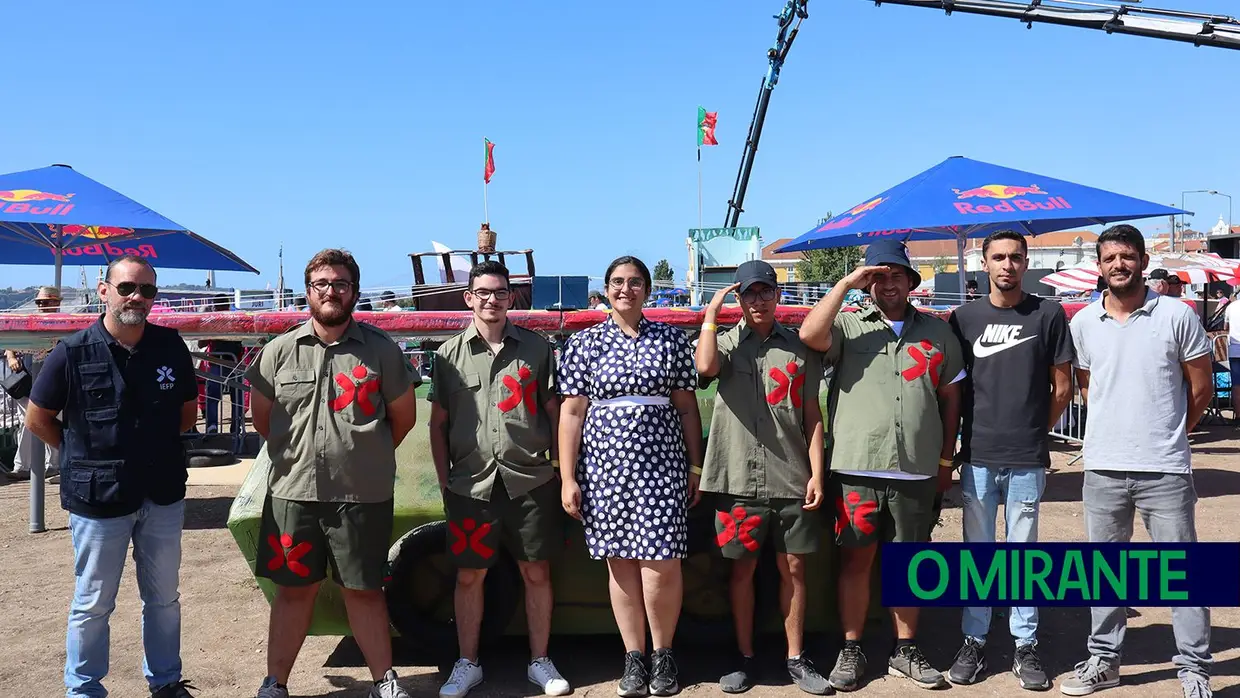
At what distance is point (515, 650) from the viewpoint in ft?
14.4

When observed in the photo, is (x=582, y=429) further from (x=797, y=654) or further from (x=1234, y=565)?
(x=1234, y=565)

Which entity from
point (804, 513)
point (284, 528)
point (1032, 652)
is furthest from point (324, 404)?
point (1032, 652)

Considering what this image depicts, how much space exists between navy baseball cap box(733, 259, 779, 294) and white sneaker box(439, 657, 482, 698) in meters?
2.01

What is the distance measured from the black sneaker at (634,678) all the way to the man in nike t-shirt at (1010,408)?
140 centimetres

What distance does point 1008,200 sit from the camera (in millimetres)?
9117

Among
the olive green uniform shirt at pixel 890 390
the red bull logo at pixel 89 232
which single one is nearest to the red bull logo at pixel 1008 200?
the olive green uniform shirt at pixel 890 390

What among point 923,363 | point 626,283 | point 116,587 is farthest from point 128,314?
point 923,363

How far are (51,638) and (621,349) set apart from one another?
366 centimetres

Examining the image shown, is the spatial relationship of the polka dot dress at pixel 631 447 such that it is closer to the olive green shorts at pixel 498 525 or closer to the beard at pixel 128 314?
the olive green shorts at pixel 498 525

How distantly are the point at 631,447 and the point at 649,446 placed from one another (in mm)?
76

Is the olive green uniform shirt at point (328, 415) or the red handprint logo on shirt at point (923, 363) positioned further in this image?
the red handprint logo on shirt at point (923, 363)

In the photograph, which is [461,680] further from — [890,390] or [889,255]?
[889,255]

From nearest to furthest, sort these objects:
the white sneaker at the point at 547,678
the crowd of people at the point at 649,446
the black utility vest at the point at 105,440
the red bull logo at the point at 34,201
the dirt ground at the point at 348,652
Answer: the black utility vest at the point at 105,440, the crowd of people at the point at 649,446, the white sneaker at the point at 547,678, the dirt ground at the point at 348,652, the red bull logo at the point at 34,201

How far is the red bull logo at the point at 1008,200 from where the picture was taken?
8.95 meters
